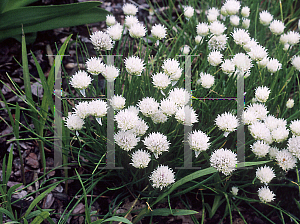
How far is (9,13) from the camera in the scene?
185 centimetres

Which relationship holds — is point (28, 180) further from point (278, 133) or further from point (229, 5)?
point (229, 5)

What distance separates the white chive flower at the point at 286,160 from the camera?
1411 millimetres

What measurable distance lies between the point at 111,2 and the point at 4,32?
4.15ft

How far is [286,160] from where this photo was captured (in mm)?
1419

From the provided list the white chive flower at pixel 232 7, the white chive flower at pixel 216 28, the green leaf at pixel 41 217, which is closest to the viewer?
the green leaf at pixel 41 217

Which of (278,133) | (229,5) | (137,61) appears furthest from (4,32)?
(278,133)

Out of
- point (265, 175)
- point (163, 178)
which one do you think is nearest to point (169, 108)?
point (163, 178)

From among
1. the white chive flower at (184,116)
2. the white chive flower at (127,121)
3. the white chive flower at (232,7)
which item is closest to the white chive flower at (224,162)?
the white chive flower at (184,116)

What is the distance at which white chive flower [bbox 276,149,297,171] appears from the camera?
1.41 metres

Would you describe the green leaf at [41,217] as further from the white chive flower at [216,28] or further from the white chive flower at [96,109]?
the white chive flower at [216,28]

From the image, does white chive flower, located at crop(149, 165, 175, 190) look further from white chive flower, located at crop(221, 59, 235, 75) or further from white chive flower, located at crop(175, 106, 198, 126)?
white chive flower, located at crop(221, 59, 235, 75)

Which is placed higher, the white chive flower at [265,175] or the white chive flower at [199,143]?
the white chive flower at [199,143]

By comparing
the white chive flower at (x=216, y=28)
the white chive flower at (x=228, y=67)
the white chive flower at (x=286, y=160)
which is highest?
the white chive flower at (x=216, y=28)

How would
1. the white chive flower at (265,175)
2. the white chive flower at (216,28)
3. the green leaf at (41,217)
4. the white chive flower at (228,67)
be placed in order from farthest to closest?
the white chive flower at (216,28) < the white chive flower at (228,67) < the white chive flower at (265,175) < the green leaf at (41,217)
